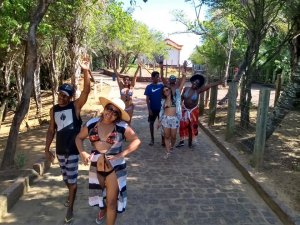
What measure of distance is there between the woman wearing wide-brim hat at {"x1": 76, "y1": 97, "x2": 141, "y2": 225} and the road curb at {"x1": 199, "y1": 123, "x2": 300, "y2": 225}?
219 cm

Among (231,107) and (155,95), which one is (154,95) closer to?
(155,95)

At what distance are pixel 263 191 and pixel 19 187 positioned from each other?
148 inches

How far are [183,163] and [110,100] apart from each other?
13.4 ft

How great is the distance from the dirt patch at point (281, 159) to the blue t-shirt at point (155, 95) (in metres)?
2.02

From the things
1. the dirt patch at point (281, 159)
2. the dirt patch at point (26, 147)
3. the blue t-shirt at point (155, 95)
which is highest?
the blue t-shirt at point (155, 95)

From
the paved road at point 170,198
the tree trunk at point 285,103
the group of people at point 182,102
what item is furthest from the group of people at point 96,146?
the tree trunk at point 285,103

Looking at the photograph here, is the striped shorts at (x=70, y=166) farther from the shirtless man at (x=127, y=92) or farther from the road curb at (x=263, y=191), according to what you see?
the shirtless man at (x=127, y=92)

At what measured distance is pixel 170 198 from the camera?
5.98 meters

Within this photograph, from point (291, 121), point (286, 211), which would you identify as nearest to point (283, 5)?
point (291, 121)

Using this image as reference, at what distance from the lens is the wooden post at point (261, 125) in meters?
6.93

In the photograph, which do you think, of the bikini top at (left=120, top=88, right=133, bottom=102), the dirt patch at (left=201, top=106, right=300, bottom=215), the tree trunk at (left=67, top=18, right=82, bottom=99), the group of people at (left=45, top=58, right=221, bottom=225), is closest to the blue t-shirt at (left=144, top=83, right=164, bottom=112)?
the bikini top at (left=120, top=88, right=133, bottom=102)

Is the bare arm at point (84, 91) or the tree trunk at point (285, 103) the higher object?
the bare arm at point (84, 91)

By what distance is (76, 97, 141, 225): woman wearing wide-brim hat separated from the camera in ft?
14.3

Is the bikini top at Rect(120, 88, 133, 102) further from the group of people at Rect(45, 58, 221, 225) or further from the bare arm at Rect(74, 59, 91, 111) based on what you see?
the bare arm at Rect(74, 59, 91, 111)
